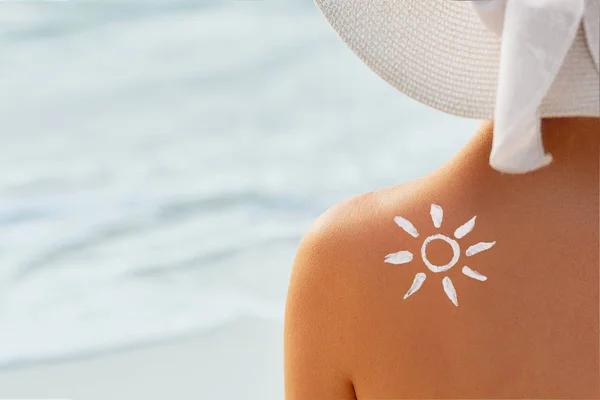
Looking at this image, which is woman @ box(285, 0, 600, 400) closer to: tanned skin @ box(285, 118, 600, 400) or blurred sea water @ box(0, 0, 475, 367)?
tanned skin @ box(285, 118, 600, 400)

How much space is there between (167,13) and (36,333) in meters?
2.37

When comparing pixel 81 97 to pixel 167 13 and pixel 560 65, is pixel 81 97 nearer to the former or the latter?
pixel 167 13

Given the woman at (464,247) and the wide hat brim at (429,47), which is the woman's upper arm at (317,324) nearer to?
the woman at (464,247)

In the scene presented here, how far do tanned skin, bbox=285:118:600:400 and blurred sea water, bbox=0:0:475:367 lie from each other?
56.0 inches

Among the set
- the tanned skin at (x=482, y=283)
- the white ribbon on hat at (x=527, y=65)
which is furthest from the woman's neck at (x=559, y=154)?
the white ribbon on hat at (x=527, y=65)

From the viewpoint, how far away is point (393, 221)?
89 cm

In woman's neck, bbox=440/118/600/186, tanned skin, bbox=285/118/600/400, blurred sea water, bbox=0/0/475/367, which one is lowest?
tanned skin, bbox=285/118/600/400

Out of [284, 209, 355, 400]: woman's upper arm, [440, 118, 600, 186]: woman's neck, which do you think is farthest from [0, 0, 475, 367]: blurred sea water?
[440, 118, 600, 186]: woman's neck

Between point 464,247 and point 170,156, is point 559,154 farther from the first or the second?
point 170,156

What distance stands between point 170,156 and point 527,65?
3.00 meters

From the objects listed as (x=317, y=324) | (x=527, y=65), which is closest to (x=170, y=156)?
(x=317, y=324)

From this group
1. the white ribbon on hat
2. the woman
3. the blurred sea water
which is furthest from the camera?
the blurred sea water

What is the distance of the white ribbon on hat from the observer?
0.72 meters

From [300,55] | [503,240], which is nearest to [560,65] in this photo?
[503,240]
